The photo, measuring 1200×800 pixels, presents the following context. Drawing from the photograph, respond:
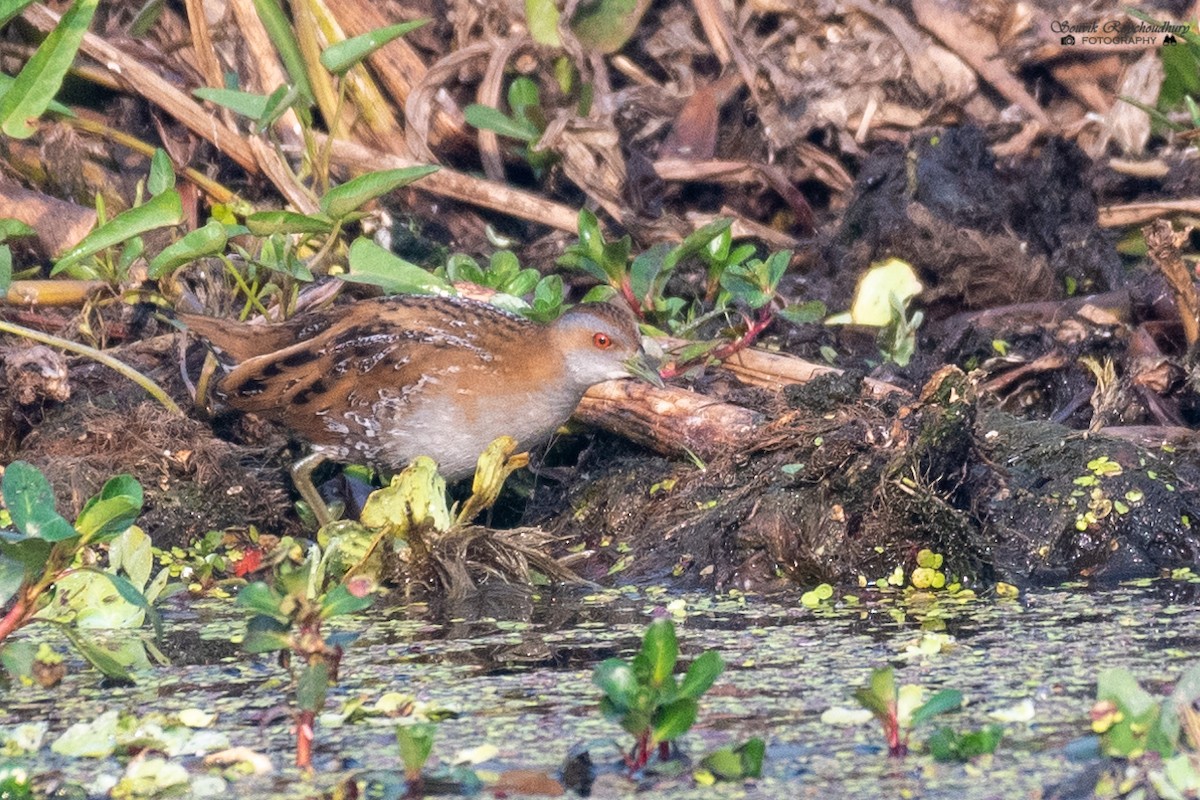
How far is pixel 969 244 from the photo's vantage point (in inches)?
244

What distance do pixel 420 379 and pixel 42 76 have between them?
183 centimetres

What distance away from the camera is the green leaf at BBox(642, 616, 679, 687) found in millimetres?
2807

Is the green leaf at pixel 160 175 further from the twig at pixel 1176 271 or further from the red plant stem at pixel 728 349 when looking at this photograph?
the twig at pixel 1176 271

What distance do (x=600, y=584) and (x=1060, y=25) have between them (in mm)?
4404

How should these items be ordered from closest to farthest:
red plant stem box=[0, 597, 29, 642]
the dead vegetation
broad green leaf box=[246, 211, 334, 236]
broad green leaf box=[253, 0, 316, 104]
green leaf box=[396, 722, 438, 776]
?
1. green leaf box=[396, 722, 438, 776]
2. red plant stem box=[0, 597, 29, 642]
3. the dead vegetation
4. broad green leaf box=[246, 211, 334, 236]
5. broad green leaf box=[253, 0, 316, 104]

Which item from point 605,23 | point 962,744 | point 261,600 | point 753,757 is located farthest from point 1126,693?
point 605,23

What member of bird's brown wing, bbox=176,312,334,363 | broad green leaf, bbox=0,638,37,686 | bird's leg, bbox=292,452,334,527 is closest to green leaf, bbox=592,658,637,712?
broad green leaf, bbox=0,638,37,686

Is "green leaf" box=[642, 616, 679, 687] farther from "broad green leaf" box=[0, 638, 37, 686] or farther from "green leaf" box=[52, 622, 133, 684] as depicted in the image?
"broad green leaf" box=[0, 638, 37, 686]

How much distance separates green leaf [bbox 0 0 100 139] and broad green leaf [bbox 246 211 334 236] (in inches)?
41.2

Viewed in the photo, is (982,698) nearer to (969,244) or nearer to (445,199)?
(969,244)

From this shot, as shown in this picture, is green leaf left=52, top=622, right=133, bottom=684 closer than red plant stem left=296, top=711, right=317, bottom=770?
No

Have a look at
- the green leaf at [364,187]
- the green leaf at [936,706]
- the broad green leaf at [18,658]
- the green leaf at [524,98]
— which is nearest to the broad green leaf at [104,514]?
the broad green leaf at [18,658]

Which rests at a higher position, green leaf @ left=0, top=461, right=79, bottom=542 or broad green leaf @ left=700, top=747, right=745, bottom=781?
green leaf @ left=0, top=461, right=79, bottom=542

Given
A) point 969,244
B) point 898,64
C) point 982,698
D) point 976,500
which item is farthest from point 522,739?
point 898,64
